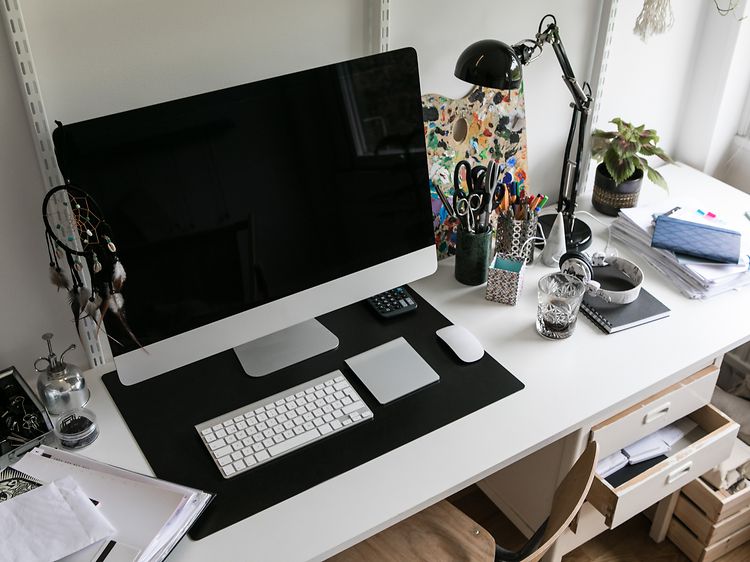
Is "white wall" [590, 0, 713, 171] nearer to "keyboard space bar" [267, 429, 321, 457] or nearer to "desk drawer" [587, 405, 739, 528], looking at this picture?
"desk drawer" [587, 405, 739, 528]

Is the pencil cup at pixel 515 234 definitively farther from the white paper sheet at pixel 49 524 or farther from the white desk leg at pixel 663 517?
the white paper sheet at pixel 49 524

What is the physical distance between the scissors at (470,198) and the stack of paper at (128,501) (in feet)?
2.51

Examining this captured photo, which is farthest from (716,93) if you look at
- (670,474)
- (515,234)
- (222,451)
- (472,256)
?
(222,451)

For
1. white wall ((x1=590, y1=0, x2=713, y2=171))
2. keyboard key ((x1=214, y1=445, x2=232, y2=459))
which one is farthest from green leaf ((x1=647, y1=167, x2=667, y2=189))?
keyboard key ((x1=214, y1=445, x2=232, y2=459))

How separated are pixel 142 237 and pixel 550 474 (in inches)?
39.2

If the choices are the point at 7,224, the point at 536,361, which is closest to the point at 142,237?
the point at 7,224

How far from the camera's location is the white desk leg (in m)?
1.86

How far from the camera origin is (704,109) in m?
2.06

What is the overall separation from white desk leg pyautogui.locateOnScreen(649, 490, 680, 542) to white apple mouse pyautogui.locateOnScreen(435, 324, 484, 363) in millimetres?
784

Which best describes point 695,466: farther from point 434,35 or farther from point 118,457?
point 118,457

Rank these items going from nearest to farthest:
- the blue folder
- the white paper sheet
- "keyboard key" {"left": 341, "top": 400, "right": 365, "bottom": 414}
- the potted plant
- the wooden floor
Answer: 1. the white paper sheet
2. "keyboard key" {"left": 341, "top": 400, "right": 365, "bottom": 414}
3. the blue folder
4. the potted plant
5. the wooden floor

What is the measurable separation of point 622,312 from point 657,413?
22 centimetres

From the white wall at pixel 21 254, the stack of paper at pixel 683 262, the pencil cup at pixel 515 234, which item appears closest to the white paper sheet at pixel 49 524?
the white wall at pixel 21 254

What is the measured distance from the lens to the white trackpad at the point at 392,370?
4.41 ft
